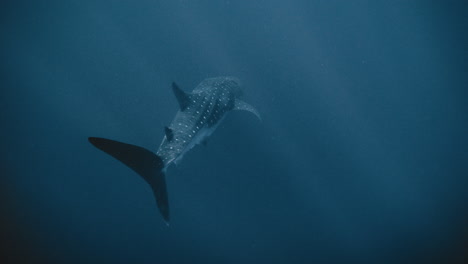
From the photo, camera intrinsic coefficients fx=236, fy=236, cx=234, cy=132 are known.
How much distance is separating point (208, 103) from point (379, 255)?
10664mm

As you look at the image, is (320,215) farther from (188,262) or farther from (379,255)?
(188,262)

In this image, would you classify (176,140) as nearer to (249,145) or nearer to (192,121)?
(192,121)

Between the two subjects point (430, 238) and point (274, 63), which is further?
point (274, 63)

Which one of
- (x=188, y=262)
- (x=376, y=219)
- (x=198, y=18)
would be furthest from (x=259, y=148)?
(x=198, y=18)

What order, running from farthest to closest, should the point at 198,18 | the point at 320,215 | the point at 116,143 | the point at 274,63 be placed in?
the point at 198,18 < the point at 274,63 < the point at 320,215 < the point at 116,143

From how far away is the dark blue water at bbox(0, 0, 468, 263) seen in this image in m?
10.4

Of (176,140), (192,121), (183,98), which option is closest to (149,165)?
(176,140)

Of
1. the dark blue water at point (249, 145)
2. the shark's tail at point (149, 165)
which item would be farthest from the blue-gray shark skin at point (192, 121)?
the dark blue water at point (249, 145)

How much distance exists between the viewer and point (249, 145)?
10047mm

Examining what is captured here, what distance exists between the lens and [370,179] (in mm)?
11742

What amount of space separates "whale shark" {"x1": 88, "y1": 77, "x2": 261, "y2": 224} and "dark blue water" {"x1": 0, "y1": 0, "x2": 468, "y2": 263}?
3.94m

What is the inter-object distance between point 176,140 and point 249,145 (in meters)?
5.74

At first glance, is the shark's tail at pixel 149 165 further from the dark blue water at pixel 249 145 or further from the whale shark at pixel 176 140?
the dark blue water at pixel 249 145

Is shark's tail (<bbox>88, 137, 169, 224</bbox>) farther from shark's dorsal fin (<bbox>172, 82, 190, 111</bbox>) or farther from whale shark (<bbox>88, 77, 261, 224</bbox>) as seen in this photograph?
shark's dorsal fin (<bbox>172, 82, 190, 111</bbox>)
